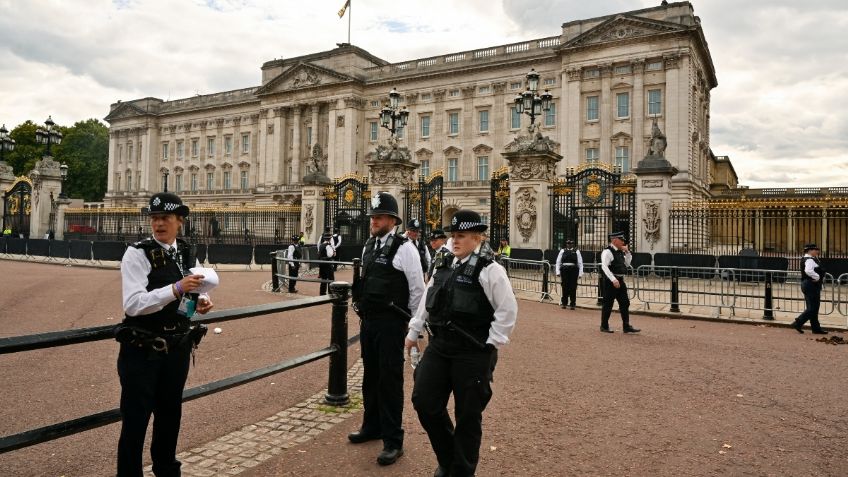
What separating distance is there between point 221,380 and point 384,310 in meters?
1.43

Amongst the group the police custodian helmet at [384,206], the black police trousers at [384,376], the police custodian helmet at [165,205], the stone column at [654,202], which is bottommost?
the black police trousers at [384,376]

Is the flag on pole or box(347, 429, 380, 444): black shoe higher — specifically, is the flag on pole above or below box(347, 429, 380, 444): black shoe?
above

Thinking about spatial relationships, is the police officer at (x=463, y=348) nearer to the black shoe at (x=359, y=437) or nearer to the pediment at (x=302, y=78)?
the black shoe at (x=359, y=437)

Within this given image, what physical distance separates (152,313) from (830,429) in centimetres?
614

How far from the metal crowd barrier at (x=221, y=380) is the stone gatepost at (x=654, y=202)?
16.0 m

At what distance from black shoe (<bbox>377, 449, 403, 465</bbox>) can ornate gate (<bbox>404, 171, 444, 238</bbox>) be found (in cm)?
1745

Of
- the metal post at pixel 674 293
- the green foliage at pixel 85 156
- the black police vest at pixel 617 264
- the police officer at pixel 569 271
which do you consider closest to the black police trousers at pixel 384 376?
Answer: the black police vest at pixel 617 264

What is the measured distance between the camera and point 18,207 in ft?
119

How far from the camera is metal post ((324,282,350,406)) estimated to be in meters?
5.61

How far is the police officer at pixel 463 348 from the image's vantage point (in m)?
3.88

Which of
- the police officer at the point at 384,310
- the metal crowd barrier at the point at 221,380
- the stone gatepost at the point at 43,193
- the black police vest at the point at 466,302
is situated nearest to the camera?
the metal crowd barrier at the point at 221,380

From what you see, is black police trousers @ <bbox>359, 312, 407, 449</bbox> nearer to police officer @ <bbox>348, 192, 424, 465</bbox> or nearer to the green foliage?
police officer @ <bbox>348, 192, 424, 465</bbox>

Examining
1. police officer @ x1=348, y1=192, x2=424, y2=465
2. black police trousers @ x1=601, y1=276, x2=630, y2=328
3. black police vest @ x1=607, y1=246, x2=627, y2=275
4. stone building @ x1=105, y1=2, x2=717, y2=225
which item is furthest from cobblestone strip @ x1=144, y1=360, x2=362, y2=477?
stone building @ x1=105, y1=2, x2=717, y2=225

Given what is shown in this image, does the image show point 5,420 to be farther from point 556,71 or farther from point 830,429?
point 556,71
